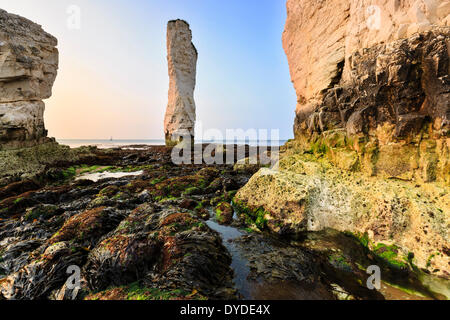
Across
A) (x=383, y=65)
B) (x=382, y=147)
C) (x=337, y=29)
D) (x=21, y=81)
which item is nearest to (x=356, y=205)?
(x=382, y=147)

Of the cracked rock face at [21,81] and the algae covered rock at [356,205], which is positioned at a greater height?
the cracked rock face at [21,81]

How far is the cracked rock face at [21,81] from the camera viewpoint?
1401 cm

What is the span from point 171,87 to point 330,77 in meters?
28.6

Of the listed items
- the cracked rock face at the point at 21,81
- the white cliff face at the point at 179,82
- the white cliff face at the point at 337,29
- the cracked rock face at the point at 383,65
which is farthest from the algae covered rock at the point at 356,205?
the white cliff face at the point at 179,82

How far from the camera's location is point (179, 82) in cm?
3052

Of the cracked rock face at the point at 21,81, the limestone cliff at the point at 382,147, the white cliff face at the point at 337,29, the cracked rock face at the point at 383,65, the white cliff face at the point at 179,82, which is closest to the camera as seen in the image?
the limestone cliff at the point at 382,147

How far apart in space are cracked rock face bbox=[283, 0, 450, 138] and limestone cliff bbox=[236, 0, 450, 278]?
0.07 feet

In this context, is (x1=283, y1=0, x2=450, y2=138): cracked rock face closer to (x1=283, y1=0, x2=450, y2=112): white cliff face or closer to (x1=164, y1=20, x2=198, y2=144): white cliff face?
(x1=283, y1=0, x2=450, y2=112): white cliff face

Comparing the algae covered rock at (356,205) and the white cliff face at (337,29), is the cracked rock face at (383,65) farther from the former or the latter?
the algae covered rock at (356,205)

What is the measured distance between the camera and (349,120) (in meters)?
6.01

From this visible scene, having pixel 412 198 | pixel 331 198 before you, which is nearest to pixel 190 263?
pixel 331 198

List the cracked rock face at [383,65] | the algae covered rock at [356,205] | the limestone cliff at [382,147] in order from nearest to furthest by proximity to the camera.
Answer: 1. the algae covered rock at [356,205]
2. the limestone cliff at [382,147]
3. the cracked rock face at [383,65]

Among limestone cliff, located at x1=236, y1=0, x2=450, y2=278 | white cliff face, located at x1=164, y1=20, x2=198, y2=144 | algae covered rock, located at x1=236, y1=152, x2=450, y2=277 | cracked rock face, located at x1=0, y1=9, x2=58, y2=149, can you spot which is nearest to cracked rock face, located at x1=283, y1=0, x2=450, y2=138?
limestone cliff, located at x1=236, y1=0, x2=450, y2=278

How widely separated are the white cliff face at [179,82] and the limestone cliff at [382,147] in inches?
1006
